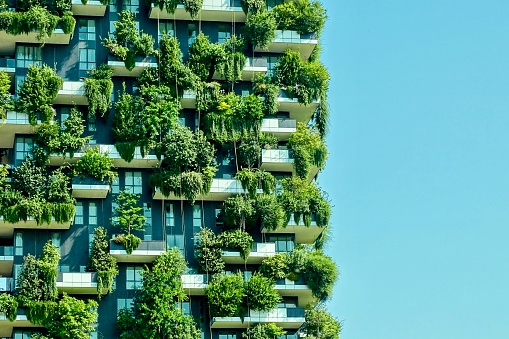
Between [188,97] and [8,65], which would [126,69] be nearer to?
[188,97]

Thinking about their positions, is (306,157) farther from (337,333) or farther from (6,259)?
(6,259)

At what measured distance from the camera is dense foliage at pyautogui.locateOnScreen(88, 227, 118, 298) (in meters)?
103

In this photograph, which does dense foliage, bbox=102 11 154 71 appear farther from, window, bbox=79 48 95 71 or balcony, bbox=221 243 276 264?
balcony, bbox=221 243 276 264

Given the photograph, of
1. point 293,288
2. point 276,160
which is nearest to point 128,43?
point 276,160

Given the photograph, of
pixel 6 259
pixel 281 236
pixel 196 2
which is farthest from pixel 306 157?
pixel 6 259

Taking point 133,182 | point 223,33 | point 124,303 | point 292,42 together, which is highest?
point 223,33

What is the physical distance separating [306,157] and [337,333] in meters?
10.9

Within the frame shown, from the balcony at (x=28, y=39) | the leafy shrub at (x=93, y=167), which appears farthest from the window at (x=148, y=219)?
the balcony at (x=28, y=39)

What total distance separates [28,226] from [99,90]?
9283 millimetres

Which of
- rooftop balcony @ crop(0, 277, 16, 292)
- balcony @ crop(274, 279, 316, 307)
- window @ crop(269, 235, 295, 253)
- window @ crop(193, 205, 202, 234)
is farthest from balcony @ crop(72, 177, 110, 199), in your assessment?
balcony @ crop(274, 279, 316, 307)

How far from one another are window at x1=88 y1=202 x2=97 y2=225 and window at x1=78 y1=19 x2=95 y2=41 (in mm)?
10512

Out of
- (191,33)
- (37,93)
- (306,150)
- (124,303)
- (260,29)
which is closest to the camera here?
(124,303)

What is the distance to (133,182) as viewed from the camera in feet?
351

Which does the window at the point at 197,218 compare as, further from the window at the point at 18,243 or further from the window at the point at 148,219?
the window at the point at 18,243
